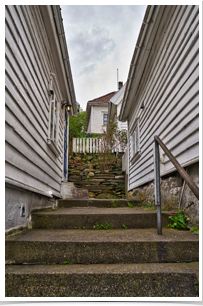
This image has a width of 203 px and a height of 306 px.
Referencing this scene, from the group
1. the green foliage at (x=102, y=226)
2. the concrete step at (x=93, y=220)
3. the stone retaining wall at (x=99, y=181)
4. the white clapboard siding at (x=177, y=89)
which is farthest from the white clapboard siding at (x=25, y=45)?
the stone retaining wall at (x=99, y=181)

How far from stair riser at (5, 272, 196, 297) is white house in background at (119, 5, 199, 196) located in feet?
3.91

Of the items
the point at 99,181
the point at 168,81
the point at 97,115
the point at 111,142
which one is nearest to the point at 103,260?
the point at 168,81

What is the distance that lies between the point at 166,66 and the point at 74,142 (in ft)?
25.1

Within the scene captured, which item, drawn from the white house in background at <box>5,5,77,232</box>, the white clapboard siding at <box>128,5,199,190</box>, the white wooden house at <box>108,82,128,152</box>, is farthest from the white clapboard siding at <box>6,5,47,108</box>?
the white wooden house at <box>108,82,128,152</box>

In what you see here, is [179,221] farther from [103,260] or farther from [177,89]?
[177,89]

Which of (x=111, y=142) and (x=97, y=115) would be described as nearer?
(x=111, y=142)

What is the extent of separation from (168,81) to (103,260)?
2589 millimetres

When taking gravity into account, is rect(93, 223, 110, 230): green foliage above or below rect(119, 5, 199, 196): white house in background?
below

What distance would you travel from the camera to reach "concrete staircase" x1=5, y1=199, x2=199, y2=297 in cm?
146

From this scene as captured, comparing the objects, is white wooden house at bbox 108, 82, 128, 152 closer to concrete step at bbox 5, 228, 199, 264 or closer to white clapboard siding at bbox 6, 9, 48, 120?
white clapboard siding at bbox 6, 9, 48, 120

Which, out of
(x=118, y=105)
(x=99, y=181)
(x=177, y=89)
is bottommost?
(x=99, y=181)

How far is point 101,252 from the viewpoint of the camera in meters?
1.78

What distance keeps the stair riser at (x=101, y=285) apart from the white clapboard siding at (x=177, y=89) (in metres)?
1.19

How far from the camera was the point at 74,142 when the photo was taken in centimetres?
1046
